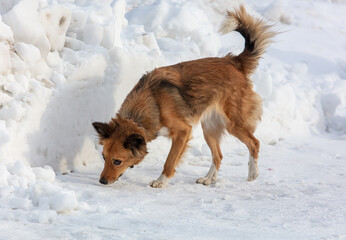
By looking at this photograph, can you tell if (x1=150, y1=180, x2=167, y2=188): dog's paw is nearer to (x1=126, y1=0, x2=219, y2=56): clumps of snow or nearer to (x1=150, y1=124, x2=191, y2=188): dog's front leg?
(x1=150, y1=124, x2=191, y2=188): dog's front leg

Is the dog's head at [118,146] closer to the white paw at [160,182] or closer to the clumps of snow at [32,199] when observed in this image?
the white paw at [160,182]

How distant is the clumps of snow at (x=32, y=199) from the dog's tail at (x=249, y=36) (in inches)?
122

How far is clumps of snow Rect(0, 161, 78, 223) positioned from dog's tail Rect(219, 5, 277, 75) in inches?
122

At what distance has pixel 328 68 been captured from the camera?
471 inches

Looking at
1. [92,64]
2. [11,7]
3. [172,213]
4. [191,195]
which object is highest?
[11,7]

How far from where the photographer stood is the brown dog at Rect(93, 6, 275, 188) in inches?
238

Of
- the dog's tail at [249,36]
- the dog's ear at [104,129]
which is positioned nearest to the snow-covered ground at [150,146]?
the dog's ear at [104,129]

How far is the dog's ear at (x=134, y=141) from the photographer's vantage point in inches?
235

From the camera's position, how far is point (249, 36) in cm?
705

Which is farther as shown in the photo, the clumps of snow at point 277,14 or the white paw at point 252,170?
the clumps of snow at point 277,14

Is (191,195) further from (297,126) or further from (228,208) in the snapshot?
(297,126)

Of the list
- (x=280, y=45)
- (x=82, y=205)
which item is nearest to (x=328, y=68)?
(x=280, y=45)

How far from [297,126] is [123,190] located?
4.71m

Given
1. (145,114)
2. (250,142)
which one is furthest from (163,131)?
(250,142)
